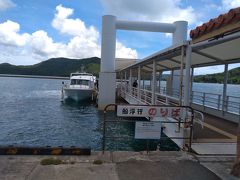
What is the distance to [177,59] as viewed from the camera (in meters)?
13.2

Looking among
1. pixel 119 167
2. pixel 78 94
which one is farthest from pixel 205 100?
pixel 78 94

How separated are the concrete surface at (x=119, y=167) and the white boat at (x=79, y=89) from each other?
24.6 meters

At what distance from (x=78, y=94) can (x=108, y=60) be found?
33.1ft

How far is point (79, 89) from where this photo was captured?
3036cm

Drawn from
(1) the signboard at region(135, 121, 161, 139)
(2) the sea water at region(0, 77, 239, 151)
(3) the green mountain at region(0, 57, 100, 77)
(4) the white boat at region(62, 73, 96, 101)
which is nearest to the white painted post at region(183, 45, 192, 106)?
(1) the signboard at region(135, 121, 161, 139)

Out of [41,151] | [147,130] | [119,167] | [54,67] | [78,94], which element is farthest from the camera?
[54,67]

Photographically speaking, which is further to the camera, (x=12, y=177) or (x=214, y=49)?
(x=214, y=49)

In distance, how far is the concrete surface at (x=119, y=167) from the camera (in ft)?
16.2

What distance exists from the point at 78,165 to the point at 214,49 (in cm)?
635

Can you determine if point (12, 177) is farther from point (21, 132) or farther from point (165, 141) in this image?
point (21, 132)

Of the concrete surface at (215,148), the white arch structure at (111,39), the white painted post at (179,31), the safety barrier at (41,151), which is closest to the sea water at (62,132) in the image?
the white arch structure at (111,39)

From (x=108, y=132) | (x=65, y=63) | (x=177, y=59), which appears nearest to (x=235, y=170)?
(x=177, y=59)

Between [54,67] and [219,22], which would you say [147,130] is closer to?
[219,22]

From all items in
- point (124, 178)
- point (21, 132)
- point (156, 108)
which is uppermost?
point (156, 108)
